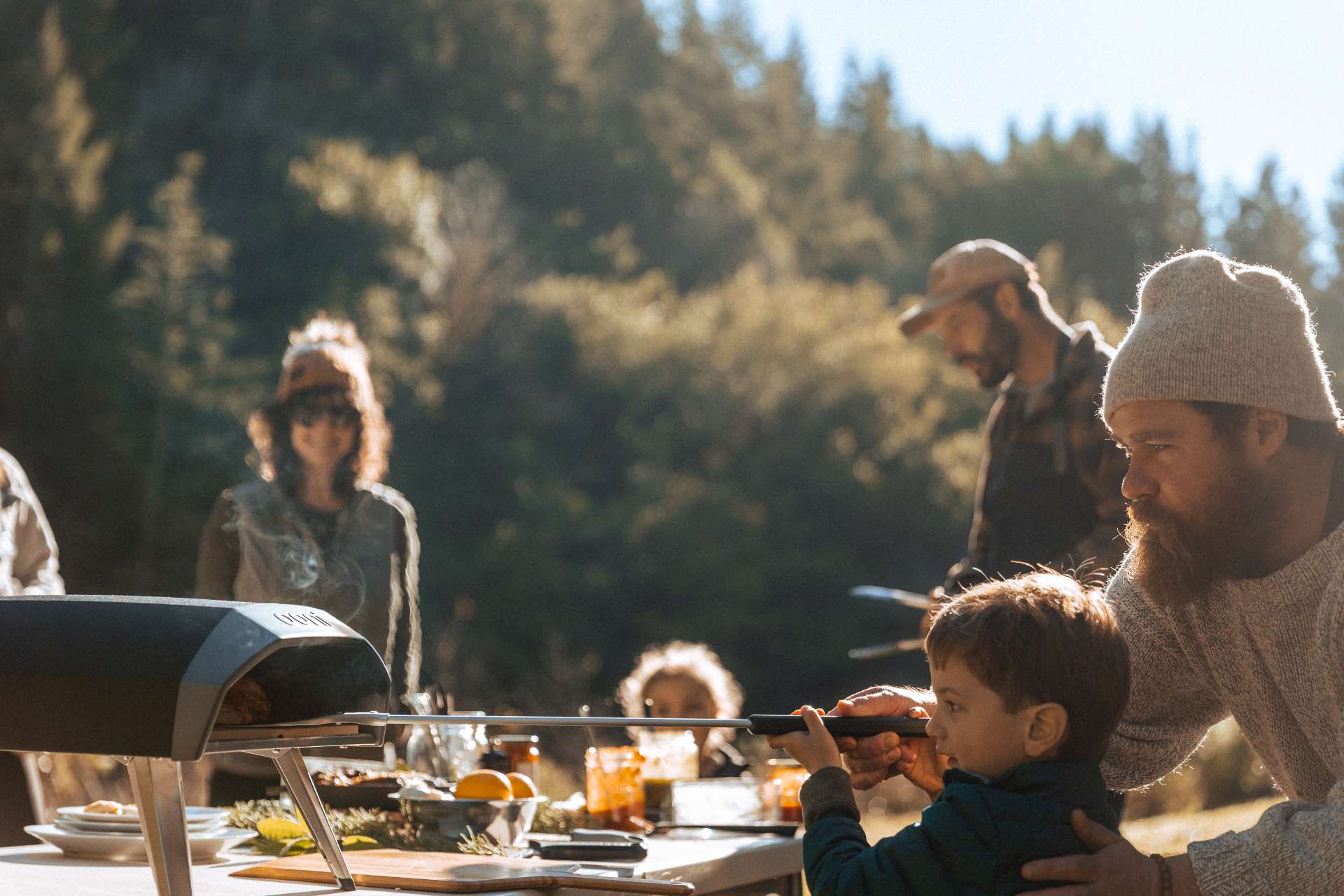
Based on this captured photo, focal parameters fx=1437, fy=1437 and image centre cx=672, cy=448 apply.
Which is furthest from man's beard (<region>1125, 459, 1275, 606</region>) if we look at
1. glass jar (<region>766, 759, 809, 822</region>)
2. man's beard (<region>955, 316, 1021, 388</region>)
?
man's beard (<region>955, 316, 1021, 388</region>)

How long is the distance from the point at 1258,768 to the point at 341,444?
850 cm

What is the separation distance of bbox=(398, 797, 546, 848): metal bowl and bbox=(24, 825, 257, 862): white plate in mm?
309


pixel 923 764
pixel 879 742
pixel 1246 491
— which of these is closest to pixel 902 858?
pixel 879 742

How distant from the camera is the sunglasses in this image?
11.3ft

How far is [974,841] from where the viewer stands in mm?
1529

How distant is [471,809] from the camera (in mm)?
2219

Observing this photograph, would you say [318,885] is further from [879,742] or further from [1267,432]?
[1267,432]

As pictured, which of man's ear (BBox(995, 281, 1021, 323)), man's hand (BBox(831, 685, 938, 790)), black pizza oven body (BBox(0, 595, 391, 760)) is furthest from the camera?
man's ear (BBox(995, 281, 1021, 323))

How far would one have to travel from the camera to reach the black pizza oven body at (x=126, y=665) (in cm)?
149

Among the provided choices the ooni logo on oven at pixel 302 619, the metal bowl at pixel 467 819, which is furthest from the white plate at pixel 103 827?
the ooni logo on oven at pixel 302 619

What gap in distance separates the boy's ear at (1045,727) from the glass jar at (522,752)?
51.4 inches

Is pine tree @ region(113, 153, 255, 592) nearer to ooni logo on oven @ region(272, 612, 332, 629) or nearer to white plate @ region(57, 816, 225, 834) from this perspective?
white plate @ region(57, 816, 225, 834)

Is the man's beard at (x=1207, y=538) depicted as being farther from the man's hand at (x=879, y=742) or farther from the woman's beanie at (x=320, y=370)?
the woman's beanie at (x=320, y=370)

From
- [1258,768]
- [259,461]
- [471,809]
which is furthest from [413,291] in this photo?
[471,809]
